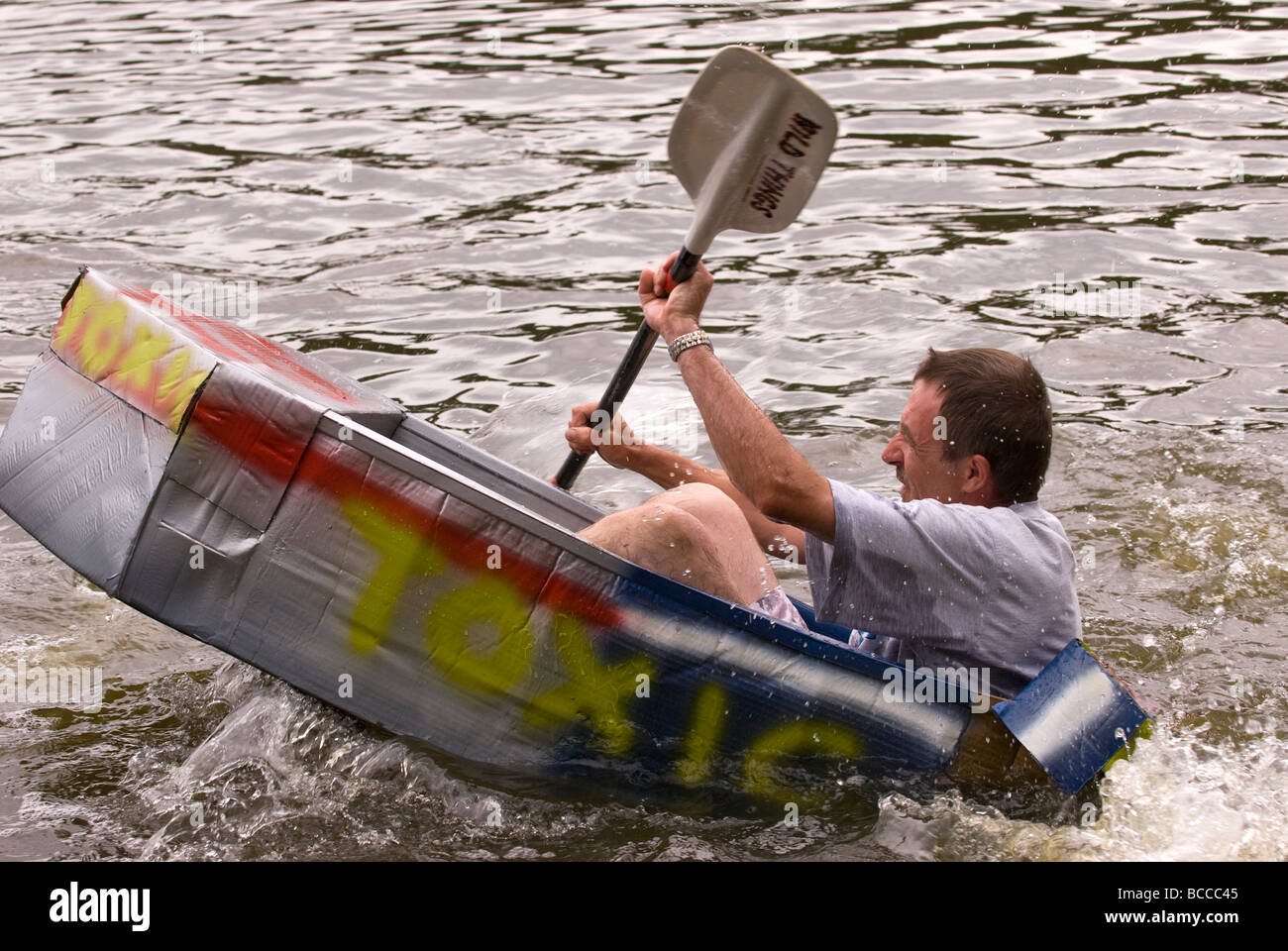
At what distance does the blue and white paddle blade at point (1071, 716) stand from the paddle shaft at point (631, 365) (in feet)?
3.81

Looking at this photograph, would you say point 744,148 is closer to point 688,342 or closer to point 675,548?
point 688,342

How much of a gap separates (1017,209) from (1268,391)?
2.33m

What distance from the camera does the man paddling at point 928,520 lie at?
3.14 metres

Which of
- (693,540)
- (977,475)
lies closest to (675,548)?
(693,540)

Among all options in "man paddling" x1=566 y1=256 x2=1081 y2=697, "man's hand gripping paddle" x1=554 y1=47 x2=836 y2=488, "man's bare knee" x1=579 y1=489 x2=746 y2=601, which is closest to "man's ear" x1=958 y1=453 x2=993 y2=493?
"man paddling" x1=566 y1=256 x2=1081 y2=697

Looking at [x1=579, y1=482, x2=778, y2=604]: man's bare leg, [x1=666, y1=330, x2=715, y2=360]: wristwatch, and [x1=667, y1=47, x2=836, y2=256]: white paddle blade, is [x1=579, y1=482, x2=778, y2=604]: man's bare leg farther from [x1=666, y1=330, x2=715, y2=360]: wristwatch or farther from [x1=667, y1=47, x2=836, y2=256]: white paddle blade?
[x1=667, y1=47, x2=836, y2=256]: white paddle blade

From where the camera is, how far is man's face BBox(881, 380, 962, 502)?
10.9ft

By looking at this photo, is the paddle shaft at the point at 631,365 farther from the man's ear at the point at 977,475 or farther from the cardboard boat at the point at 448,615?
the man's ear at the point at 977,475

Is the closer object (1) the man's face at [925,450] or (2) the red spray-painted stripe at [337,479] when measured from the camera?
(2) the red spray-painted stripe at [337,479]

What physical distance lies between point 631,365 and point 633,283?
3676mm

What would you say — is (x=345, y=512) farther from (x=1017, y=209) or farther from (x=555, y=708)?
(x=1017, y=209)

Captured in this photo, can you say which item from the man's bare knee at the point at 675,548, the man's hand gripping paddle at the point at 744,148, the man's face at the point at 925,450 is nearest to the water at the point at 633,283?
the man's bare knee at the point at 675,548

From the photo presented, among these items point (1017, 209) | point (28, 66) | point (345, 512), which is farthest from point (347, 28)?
point (345, 512)

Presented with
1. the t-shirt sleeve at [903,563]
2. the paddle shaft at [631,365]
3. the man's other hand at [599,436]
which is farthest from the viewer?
the man's other hand at [599,436]
